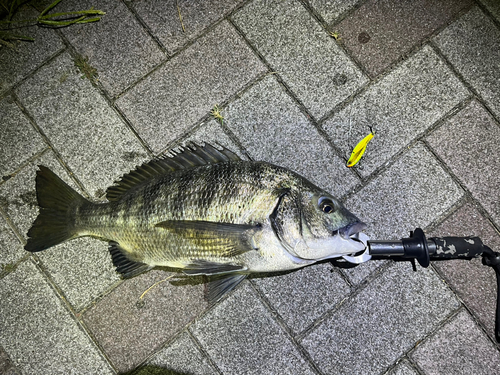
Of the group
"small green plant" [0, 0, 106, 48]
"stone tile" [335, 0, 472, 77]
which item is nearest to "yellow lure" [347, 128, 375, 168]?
"stone tile" [335, 0, 472, 77]

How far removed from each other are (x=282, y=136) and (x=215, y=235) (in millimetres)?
1264

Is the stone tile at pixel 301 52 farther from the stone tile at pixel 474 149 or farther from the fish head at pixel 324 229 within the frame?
the fish head at pixel 324 229

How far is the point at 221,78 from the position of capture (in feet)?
12.5

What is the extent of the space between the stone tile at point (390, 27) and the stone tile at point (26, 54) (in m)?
2.73

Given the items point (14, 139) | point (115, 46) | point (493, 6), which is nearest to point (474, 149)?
point (493, 6)

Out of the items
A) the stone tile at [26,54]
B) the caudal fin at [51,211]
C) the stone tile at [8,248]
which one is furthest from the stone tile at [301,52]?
the stone tile at [8,248]

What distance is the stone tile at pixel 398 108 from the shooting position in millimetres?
3680

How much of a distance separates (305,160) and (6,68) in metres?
2.96

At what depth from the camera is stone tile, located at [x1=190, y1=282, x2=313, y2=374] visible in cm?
349

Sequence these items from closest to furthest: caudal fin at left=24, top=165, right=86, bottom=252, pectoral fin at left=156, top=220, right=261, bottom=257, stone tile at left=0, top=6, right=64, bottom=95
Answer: pectoral fin at left=156, top=220, right=261, bottom=257 < caudal fin at left=24, top=165, right=86, bottom=252 < stone tile at left=0, top=6, right=64, bottom=95

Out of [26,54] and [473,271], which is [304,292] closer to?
[473,271]

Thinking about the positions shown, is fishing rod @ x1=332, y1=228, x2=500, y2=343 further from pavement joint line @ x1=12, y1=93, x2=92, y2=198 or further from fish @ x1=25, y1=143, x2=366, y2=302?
pavement joint line @ x1=12, y1=93, x2=92, y2=198

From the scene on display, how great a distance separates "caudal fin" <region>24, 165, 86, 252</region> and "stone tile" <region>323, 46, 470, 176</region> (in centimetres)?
234

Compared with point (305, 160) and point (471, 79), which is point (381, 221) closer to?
point (305, 160)
